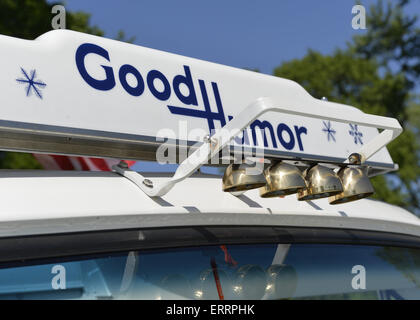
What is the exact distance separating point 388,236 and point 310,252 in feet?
1.40

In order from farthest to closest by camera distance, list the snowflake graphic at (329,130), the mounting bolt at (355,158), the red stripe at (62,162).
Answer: the red stripe at (62,162), the snowflake graphic at (329,130), the mounting bolt at (355,158)

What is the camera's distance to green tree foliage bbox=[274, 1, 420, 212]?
2405 cm

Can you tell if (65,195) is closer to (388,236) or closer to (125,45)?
(125,45)

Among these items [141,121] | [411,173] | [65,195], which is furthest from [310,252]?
[411,173]

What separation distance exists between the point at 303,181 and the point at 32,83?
0.82 metres

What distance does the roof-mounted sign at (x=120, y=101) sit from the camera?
4.69 ft

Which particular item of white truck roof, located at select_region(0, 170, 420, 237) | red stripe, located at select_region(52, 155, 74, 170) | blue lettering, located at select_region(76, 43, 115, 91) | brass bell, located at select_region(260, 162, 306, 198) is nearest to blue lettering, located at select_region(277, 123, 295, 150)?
white truck roof, located at select_region(0, 170, 420, 237)

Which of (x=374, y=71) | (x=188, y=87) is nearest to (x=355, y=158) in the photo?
(x=188, y=87)

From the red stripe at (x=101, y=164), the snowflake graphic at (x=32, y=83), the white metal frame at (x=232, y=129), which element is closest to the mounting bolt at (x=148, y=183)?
the white metal frame at (x=232, y=129)

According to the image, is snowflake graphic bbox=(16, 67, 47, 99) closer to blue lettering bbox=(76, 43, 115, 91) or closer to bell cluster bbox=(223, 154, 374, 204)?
blue lettering bbox=(76, 43, 115, 91)

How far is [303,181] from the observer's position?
62.9 inches

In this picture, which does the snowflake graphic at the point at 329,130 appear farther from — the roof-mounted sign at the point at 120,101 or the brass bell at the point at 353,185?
the brass bell at the point at 353,185

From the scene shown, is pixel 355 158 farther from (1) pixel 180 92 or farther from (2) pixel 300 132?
(1) pixel 180 92

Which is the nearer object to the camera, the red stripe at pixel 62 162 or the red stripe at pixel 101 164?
the red stripe at pixel 62 162
